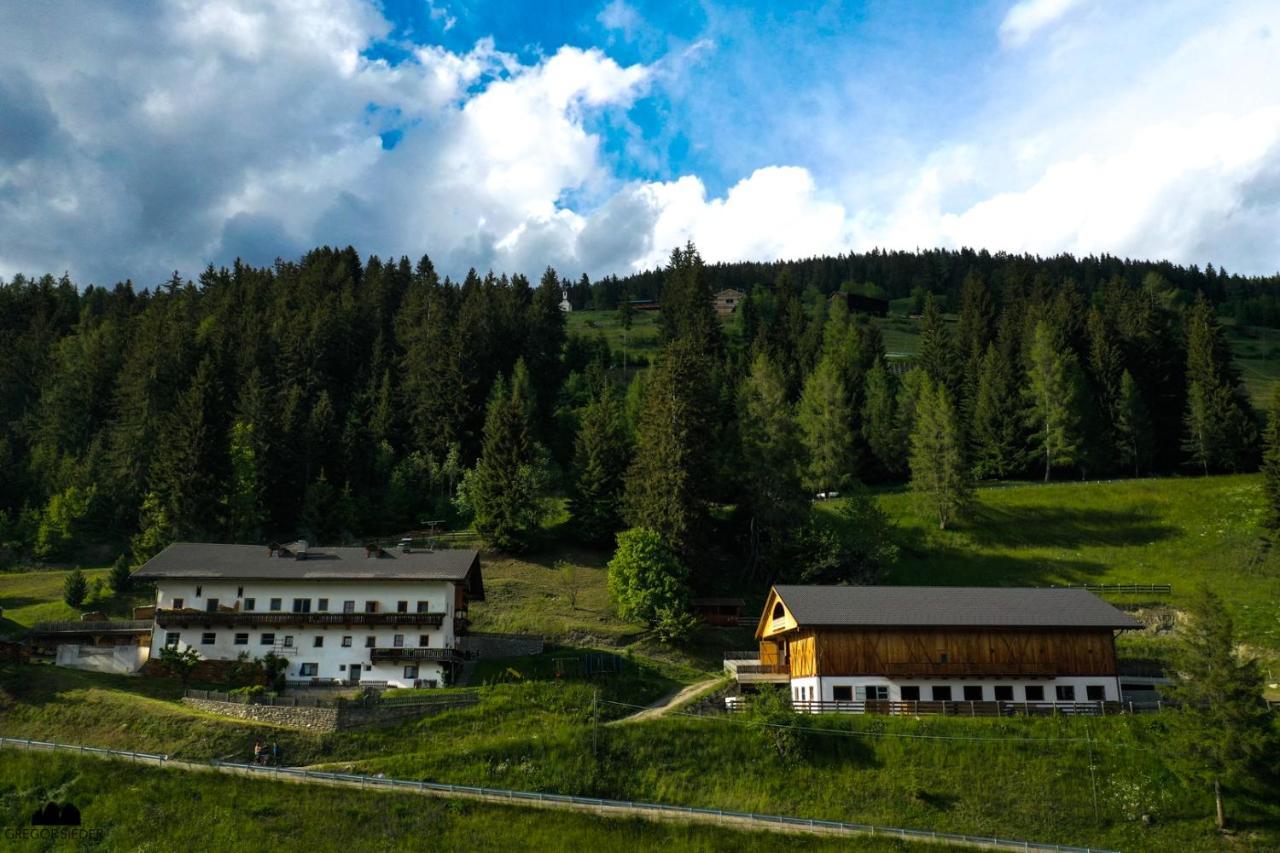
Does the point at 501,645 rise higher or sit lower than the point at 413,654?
lower

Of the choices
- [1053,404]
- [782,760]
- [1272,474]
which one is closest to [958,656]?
[782,760]

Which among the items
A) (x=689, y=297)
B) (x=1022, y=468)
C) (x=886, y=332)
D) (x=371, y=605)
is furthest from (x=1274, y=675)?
(x=886, y=332)

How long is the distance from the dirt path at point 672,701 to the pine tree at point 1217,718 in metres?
22.8

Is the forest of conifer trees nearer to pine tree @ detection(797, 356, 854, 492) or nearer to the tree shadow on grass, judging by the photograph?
pine tree @ detection(797, 356, 854, 492)

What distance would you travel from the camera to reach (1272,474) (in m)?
71.6

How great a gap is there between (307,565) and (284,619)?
4.01 meters

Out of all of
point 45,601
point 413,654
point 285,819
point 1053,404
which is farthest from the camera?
point 1053,404

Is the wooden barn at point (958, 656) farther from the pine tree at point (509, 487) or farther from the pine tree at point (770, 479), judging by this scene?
the pine tree at point (509, 487)

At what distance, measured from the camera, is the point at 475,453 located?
92750 mm

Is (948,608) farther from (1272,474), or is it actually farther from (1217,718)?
(1272,474)

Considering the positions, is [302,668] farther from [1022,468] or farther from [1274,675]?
[1022,468]

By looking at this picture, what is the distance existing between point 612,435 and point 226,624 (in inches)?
1393

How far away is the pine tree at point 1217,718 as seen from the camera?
39156mm

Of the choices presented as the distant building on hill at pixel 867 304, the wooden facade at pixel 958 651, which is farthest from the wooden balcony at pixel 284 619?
the distant building on hill at pixel 867 304
